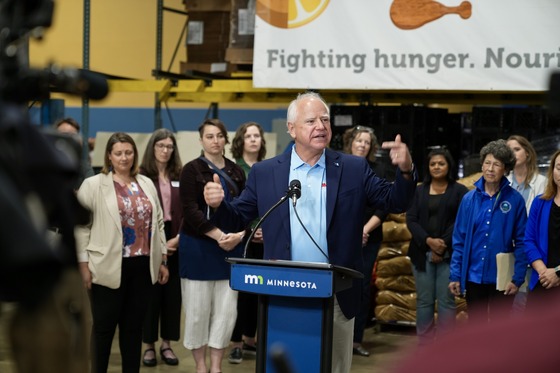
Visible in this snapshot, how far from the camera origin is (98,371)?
5332mm

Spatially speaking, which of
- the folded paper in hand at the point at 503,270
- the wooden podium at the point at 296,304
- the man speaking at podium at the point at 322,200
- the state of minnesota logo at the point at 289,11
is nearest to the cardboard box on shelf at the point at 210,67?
the state of minnesota logo at the point at 289,11

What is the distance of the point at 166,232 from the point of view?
6777 mm

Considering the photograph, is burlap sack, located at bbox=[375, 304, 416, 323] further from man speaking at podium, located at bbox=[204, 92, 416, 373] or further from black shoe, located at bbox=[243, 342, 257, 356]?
man speaking at podium, located at bbox=[204, 92, 416, 373]

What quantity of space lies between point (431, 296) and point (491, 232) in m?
1.13

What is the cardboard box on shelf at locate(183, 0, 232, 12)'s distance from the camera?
29.8ft

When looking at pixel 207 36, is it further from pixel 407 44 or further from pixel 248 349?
pixel 248 349

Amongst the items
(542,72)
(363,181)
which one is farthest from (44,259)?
(542,72)

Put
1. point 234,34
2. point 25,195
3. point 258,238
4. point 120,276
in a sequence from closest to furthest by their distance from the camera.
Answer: point 25,195 → point 120,276 → point 258,238 → point 234,34

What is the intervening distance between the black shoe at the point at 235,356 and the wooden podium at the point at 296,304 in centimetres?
279

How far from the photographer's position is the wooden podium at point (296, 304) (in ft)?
12.9

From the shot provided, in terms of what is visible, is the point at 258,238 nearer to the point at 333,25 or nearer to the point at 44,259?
the point at 333,25

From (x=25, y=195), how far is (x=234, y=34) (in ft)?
25.2

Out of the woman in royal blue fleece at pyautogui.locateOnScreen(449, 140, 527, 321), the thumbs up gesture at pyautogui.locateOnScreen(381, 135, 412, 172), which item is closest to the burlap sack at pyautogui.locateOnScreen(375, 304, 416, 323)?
the woman in royal blue fleece at pyautogui.locateOnScreen(449, 140, 527, 321)

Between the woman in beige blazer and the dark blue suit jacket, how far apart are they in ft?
3.33
